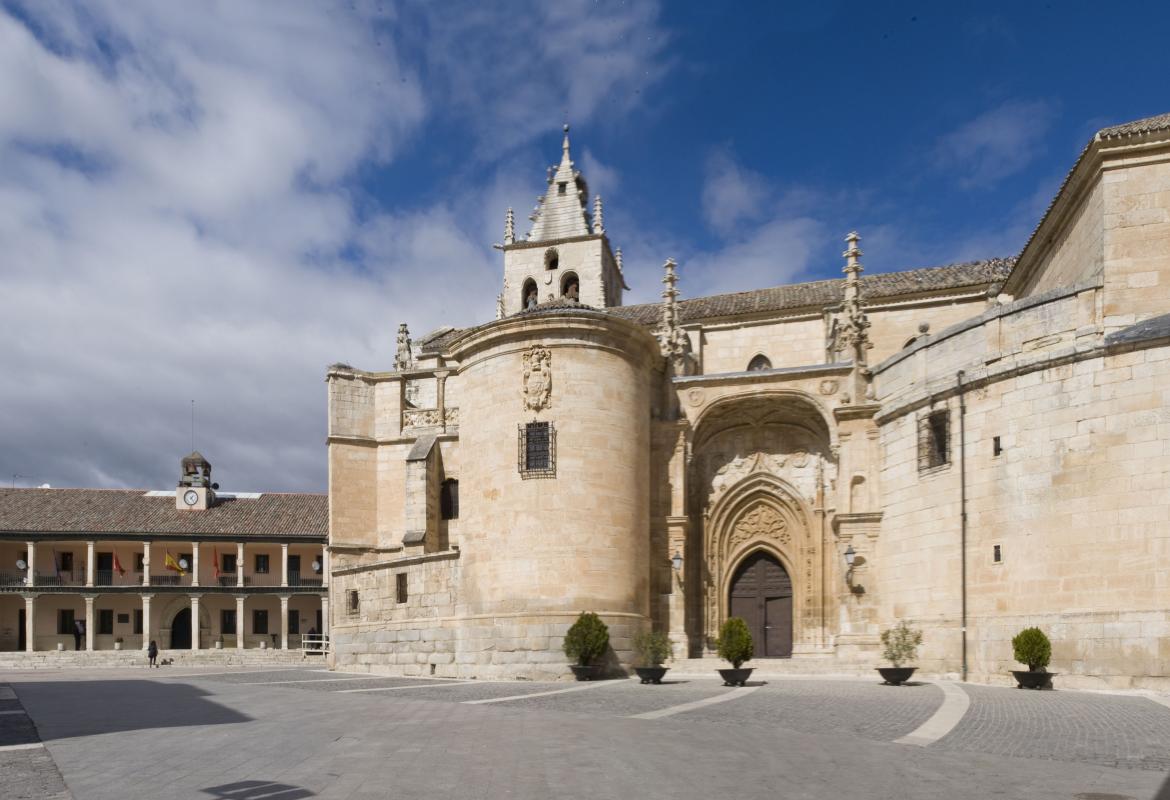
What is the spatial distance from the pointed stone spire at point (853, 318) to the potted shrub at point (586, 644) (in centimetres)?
972

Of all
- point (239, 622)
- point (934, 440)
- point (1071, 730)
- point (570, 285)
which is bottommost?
point (239, 622)

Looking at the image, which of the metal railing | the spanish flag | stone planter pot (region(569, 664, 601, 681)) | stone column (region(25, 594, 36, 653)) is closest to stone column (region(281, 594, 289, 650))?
the metal railing

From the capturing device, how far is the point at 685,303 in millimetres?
34188

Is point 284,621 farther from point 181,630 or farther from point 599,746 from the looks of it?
point 599,746

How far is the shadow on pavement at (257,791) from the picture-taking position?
7.18 meters

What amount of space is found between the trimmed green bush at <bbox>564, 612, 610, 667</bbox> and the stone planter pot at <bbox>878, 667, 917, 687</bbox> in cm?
611

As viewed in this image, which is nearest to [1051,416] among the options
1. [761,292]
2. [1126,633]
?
[1126,633]

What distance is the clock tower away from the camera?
57156 millimetres

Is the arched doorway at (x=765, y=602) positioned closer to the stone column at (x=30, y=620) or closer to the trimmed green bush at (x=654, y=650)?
the trimmed green bush at (x=654, y=650)

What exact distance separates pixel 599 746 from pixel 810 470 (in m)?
18.1

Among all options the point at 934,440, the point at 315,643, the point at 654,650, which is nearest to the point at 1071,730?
the point at 654,650

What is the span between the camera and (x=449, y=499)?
3036cm

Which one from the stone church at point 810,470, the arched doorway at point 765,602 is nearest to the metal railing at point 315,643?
the stone church at point 810,470

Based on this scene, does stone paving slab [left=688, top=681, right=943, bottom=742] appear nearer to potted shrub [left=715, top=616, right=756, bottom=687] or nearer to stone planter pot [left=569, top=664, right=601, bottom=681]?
potted shrub [left=715, top=616, right=756, bottom=687]
